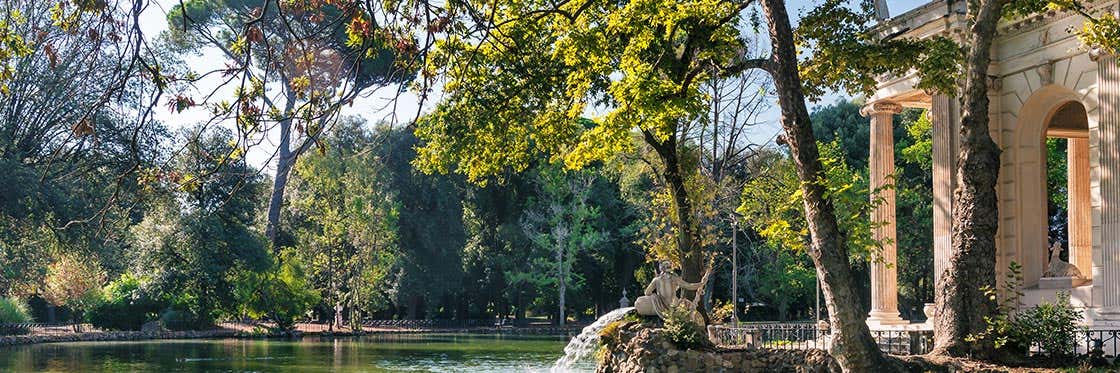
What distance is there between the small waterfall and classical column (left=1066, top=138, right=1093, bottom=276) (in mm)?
11105

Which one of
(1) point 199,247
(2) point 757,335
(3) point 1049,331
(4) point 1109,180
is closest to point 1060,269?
(4) point 1109,180

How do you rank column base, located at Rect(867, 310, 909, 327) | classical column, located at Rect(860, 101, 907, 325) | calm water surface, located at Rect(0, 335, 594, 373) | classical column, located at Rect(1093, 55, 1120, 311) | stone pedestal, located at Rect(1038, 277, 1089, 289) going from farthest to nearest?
calm water surface, located at Rect(0, 335, 594, 373), classical column, located at Rect(860, 101, 907, 325), column base, located at Rect(867, 310, 909, 327), stone pedestal, located at Rect(1038, 277, 1089, 289), classical column, located at Rect(1093, 55, 1120, 311)

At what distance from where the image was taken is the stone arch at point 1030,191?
24.8 meters

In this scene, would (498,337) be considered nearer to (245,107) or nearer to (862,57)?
(862,57)

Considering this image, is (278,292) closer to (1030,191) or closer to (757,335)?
(757,335)

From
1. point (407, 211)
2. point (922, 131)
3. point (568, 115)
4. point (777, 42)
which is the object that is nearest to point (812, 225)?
point (777, 42)

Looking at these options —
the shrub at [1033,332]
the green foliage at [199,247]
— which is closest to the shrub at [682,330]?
the shrub at [1033,332]

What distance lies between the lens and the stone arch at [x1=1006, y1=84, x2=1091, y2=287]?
81.3 feet

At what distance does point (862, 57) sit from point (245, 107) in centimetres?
1523

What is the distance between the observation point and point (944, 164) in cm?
2589

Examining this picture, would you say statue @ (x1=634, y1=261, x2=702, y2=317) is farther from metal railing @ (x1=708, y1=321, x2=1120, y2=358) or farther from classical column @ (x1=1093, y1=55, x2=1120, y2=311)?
classical column @ (x1=1093, y1=55, x2=1120, y2=311)

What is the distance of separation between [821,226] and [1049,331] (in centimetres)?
472

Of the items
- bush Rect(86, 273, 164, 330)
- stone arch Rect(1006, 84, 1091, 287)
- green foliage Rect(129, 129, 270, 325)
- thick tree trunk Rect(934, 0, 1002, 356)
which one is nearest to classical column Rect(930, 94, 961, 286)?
stone arch Rect(1006, 84, 1091, 287)

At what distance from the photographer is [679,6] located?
20.7 m
